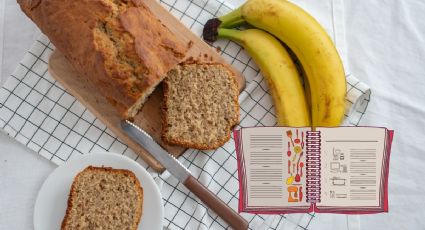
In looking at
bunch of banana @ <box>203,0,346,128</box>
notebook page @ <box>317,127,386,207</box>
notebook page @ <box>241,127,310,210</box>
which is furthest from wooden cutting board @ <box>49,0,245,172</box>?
notebook page @ <box>317,127,386,207</box>

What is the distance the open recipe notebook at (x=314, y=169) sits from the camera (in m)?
1.25

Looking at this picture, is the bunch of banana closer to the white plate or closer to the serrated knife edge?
the serrated knife edge

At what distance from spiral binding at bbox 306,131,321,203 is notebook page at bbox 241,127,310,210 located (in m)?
0.01

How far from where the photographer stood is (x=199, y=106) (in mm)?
1647

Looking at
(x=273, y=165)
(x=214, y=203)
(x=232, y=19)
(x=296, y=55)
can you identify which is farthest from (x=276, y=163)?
(x=232, y=19)

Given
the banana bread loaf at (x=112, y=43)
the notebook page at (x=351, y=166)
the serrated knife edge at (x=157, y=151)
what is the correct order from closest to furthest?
the notebook page at (x=351, y=166)
the banana bread loaf at (x=112, y=43)
the serrated knife edge at (x=157, y=151)

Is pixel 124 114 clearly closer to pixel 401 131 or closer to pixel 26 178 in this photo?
pixel 26 178

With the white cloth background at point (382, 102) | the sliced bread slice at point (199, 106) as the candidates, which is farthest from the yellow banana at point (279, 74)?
the white cloth background at point (382, 102)

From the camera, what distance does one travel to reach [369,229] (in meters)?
1.67

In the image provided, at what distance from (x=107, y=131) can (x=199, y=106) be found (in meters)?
0.32

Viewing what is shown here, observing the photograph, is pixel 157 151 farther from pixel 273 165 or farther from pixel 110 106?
pixel 273 165

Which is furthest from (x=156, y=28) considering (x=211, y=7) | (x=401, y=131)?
(x=401, y=131)

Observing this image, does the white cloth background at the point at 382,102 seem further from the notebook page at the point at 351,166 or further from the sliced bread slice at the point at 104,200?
the notebook page at the point at 351,166

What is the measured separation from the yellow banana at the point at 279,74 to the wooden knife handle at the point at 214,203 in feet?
1.06
